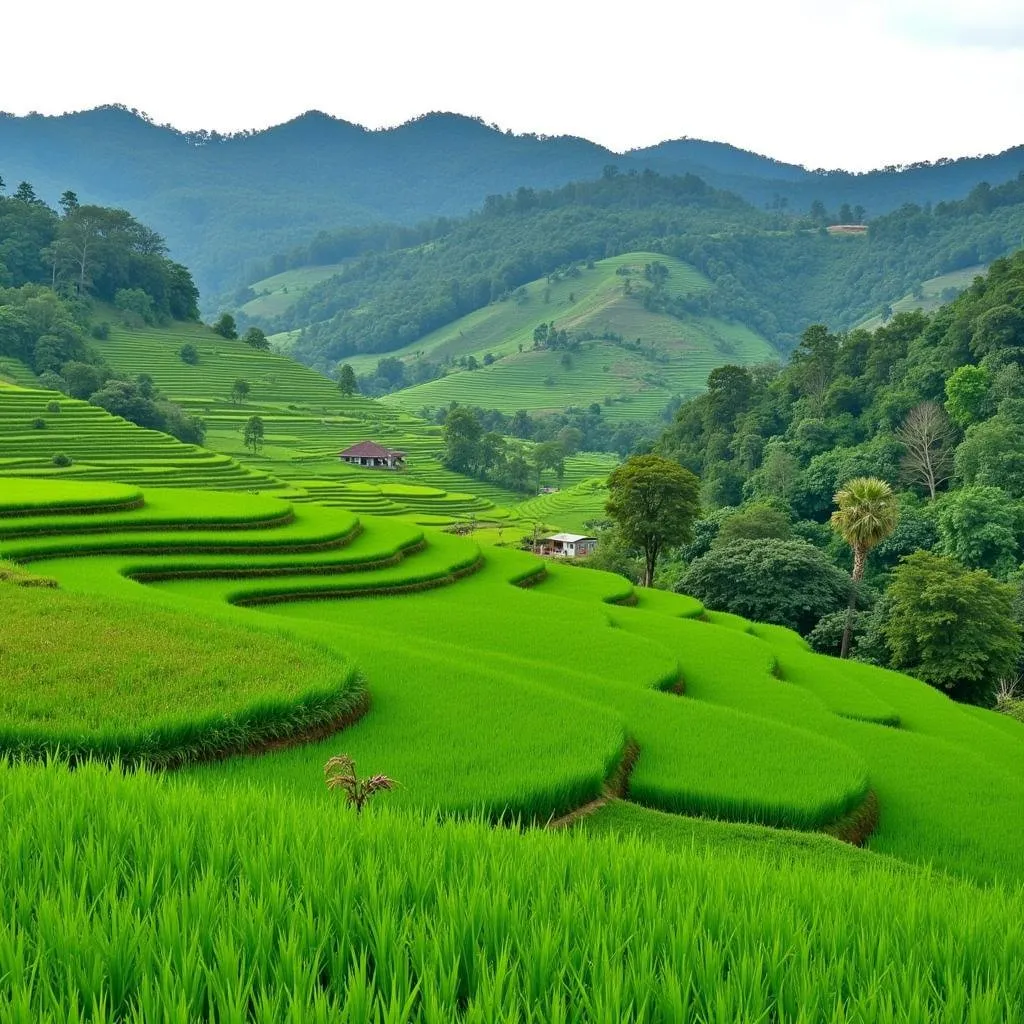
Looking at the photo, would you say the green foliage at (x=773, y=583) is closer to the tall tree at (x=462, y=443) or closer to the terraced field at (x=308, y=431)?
the terraced field at (x=308, y=431)

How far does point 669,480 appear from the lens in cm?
3728

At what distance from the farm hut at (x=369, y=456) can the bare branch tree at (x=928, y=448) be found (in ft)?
136

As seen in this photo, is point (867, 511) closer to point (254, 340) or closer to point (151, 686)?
point (151, 686)

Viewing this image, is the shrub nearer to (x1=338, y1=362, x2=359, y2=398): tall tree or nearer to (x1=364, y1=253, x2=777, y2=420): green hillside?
(x1=338, y1=362, x2=359, y2=398): tall tree

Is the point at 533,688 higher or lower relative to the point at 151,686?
lower

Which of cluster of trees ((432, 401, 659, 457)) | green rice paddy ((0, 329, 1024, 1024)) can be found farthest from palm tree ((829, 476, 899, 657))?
cluster of trees ((432, 401, 659, 457))

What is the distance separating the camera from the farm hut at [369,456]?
75062 millimetres

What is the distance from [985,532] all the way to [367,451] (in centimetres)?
4985

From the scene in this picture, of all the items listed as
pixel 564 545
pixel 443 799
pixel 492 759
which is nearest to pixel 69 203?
pixel 564 545

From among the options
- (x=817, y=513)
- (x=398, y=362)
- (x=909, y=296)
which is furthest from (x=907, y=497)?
(x=909, y=296)

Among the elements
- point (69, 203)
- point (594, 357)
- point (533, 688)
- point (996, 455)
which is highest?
point (69, 203)

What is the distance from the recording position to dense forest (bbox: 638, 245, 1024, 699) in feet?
95.2

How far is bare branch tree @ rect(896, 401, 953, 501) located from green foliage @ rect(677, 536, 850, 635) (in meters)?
18.8

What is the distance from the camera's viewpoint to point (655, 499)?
3753cm
